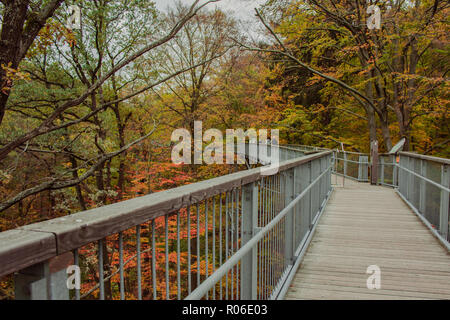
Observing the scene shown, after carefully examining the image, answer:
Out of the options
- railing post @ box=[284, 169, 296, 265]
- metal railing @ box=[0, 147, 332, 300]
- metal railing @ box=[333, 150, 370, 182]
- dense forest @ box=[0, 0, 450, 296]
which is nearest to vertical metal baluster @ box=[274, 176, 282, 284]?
Answer: metal railing @ box=[0, 147, 332, 300]

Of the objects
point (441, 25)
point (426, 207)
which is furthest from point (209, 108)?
point (426, 207)

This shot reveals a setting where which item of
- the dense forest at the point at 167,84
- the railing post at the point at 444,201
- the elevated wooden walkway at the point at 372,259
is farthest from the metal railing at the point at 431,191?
the dense forest at the point at 167,84

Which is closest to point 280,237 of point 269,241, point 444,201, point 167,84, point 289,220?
point 289,220

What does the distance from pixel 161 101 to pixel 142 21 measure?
1030 centimetres

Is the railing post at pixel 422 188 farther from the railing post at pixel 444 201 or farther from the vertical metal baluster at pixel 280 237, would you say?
the vertical metal baluster at pixel 280 237

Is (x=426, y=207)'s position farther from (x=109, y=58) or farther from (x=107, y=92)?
(x=107, y=92)

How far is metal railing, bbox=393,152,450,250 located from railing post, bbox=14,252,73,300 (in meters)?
6.08

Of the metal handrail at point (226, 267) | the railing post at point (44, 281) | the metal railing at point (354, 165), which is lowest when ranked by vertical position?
the metal railing at point (354, 165)

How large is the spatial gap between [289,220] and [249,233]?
180 cm

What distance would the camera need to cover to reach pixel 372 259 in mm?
5215

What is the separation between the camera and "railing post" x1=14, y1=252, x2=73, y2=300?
2.96 ft

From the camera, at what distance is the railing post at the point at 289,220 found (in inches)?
167

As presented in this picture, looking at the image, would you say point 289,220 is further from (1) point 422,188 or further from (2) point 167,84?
(2) point 167,84

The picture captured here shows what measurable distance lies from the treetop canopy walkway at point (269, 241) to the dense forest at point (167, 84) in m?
4.98
